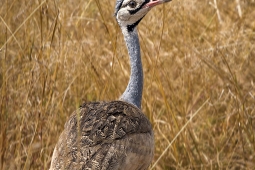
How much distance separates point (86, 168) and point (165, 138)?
44.3 inches

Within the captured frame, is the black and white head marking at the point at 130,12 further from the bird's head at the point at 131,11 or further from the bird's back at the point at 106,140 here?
the bird's back at the point at 106,140

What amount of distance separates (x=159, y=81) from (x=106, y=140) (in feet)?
2.31

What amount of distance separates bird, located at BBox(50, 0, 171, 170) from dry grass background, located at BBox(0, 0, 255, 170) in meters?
0.15

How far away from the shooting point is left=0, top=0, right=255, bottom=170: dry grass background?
369 centimetres

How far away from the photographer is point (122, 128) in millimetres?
3307

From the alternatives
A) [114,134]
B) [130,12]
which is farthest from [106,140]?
[130,12]

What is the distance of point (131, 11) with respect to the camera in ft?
12.5

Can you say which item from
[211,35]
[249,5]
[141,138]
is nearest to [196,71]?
[211,35]

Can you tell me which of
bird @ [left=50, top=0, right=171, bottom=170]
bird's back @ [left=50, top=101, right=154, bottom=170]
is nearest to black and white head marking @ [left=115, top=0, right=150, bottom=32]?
bird @ [left=50, top=0, right=171, bottom=170]

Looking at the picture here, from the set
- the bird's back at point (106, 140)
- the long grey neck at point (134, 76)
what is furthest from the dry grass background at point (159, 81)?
the bird's back at point (106, 140)

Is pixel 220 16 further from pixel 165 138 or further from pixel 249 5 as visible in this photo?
pixel 165 138

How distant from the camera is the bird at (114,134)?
3035mm

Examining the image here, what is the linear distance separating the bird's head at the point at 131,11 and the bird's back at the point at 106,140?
0.54 metres

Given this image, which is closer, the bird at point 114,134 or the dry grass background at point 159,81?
the bird at point 114,134
